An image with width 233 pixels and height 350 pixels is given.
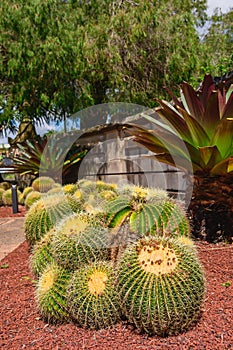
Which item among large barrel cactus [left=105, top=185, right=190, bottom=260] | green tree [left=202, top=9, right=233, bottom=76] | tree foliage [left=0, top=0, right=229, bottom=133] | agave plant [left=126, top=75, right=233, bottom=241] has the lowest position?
large barrel cactus [left=105, top=185, right=190, bottom=260]

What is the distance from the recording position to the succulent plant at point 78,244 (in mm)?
1931

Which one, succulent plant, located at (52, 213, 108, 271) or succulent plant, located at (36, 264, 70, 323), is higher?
succulent plant, located at (52, 213, 108, 271)

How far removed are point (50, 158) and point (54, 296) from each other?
592 cm

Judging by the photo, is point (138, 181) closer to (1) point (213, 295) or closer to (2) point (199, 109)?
(2) point (199, 109)

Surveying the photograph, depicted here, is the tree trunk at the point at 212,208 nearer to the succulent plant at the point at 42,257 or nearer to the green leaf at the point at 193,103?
the green leaf at the point at 193,103

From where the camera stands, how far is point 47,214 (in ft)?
9.42

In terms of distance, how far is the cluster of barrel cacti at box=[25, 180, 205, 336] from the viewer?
5.15ft

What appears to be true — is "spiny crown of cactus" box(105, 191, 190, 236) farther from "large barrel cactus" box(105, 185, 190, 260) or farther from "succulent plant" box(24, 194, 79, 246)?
"succulent plant" box(24, 194, 79, 246)

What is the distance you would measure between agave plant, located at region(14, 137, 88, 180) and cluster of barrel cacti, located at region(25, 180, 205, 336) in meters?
5.30

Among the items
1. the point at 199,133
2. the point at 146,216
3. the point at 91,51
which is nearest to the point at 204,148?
the point at 199,133

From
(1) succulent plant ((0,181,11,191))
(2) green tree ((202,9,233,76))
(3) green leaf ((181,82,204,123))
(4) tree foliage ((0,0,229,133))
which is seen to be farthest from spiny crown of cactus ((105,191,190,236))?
(2) green tree ((202,9,233,76))

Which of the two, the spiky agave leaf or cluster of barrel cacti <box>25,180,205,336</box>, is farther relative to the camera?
the spiky agave leaf

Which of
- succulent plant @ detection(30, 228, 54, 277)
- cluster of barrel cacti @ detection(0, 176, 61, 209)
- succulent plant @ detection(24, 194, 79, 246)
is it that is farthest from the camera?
cluster of barrel cacti @ detection(0, 176, 61, 209)

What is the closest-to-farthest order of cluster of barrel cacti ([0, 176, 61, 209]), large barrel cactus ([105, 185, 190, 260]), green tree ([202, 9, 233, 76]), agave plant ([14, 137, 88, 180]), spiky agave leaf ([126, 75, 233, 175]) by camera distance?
large barrel cactus ([105, 185, 190, 260]) < spiky agave leaf ([126, 75, 233, 175]) < cluster of barrel cacti ([0, 176, 61, 209]) < agave plant ([14, 137, 88, 180]) < green tree ([202, 9, 233, 76])
